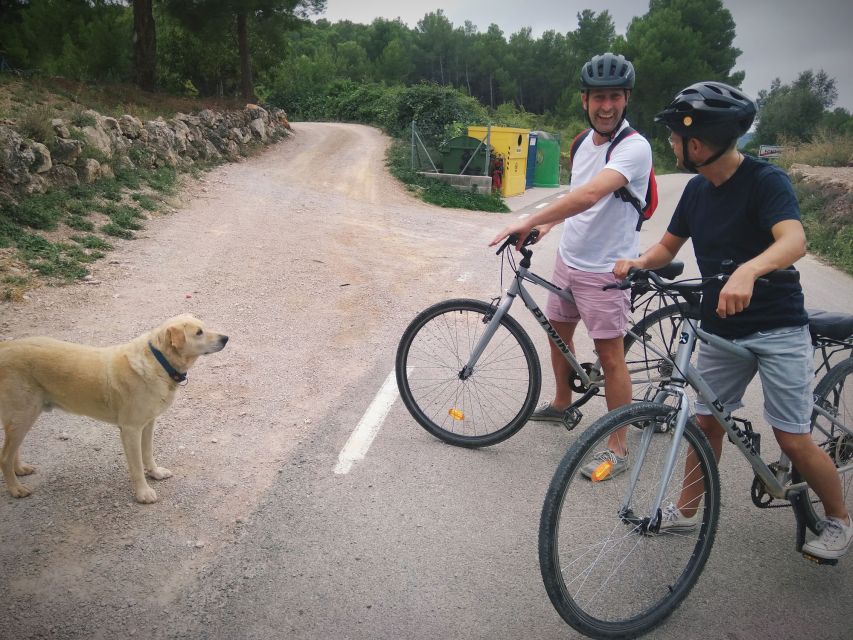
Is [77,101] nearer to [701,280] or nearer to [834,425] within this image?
[701,280]

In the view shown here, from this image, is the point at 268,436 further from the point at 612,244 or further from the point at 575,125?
the point at 575,125

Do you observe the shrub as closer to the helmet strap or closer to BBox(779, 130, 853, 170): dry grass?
the helmet strap

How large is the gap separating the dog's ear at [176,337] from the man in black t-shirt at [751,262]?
8.45ft

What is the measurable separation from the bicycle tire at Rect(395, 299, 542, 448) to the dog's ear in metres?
1.40

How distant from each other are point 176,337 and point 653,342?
2901 millimetres

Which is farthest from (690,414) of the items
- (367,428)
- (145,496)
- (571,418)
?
(145,496)

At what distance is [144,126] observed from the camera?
13969 millimetres

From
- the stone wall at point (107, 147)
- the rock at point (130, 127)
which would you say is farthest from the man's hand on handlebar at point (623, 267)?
the rock at point (130, 127)

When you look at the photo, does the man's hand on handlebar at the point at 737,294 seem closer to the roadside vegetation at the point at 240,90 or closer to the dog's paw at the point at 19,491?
the dog's paw at the point at 19,491

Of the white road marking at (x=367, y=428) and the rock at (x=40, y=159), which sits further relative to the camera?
the rock at (x=40, y=159)

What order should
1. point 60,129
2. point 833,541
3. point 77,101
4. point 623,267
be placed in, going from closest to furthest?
1. point 833,541
2. point 623,267
3. point 60,129
4. point 77,101

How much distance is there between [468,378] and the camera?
13.5 feet

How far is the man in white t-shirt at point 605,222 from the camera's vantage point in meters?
3.33

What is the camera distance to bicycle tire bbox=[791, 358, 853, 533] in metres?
3.00
